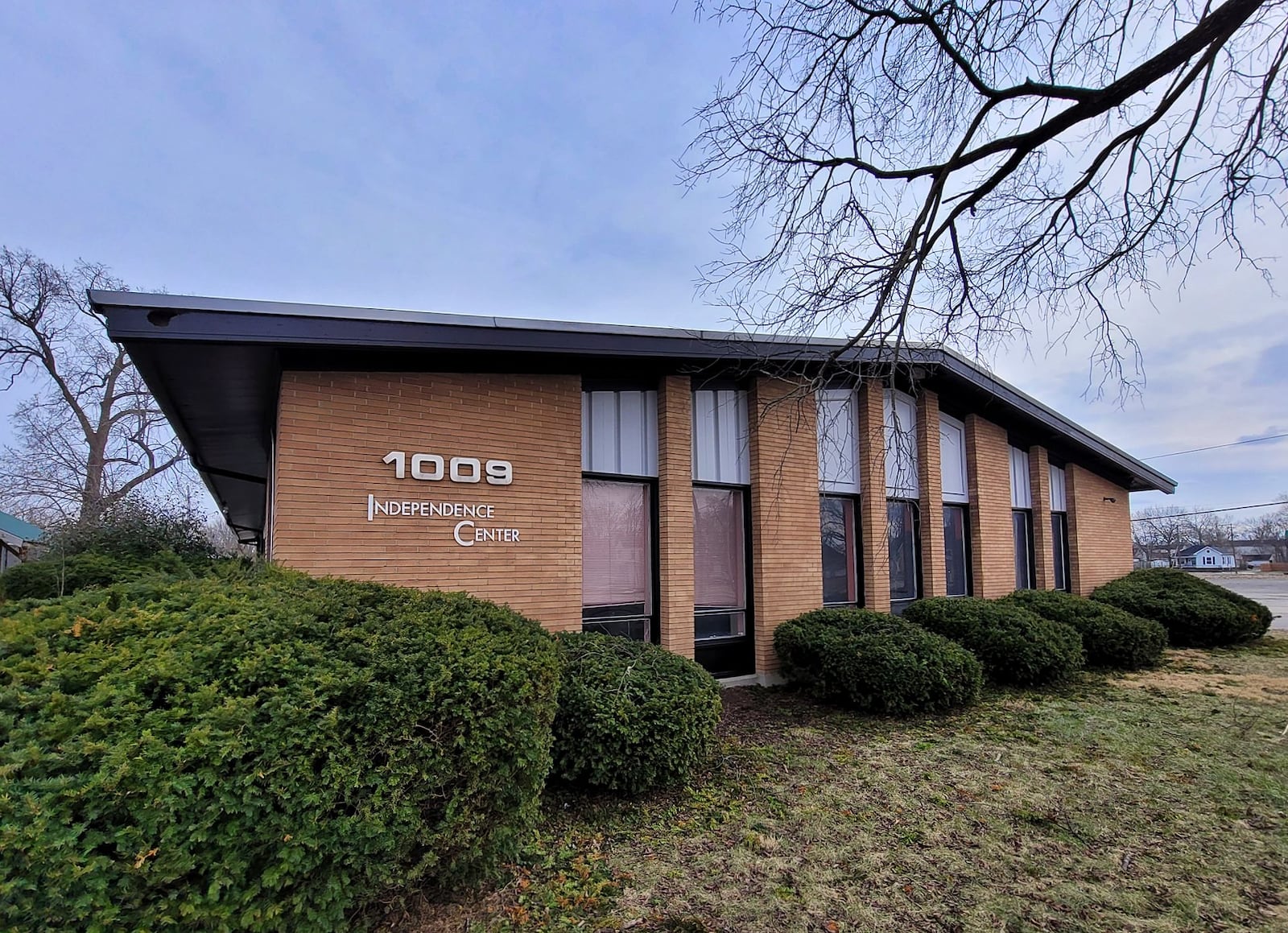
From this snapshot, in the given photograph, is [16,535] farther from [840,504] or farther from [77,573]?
[840,504]

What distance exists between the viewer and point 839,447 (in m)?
9.05

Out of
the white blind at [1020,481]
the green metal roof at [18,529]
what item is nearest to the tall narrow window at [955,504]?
the white blind at [1020,481]

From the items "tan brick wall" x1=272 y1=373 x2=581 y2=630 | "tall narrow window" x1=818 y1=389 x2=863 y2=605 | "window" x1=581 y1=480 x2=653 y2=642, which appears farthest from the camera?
"tall narrow window" x1=818 y1=389 x2=863 y2=605

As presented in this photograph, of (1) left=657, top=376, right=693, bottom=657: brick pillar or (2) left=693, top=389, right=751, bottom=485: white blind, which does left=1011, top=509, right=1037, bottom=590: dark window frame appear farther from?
(1) left=657, top=376, right=693, bottom=657: brick pillar

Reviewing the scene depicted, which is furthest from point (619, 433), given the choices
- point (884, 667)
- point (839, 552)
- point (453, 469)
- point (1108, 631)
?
point (1108, 631)

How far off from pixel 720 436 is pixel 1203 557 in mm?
103456

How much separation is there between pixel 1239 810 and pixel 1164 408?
3.98 metres

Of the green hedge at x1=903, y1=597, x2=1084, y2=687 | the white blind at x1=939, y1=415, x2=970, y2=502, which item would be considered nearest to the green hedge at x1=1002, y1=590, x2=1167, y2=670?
the green hedge at x1=903, y1=597, x2=1084, y2=687

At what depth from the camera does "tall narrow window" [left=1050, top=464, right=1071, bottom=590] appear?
13.3 meters

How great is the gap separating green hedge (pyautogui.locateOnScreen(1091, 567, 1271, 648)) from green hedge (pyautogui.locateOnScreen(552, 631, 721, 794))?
11.3 m

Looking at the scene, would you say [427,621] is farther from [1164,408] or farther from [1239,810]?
[1164,408]

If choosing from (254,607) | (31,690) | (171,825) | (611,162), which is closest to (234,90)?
(611,162)

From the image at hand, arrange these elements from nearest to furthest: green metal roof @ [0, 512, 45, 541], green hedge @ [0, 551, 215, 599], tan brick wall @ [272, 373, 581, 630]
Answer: green hedge @ [0, 551, 215, 599], tan brick wall @ [272, 373, 581, 630], green metal roof @ [0, 512, 45, 541]

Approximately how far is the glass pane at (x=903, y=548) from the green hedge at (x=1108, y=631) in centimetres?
147
